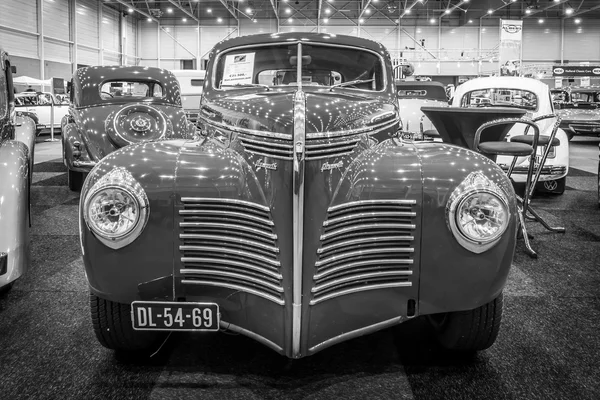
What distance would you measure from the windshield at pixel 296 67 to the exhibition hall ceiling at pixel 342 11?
2572 centimetres

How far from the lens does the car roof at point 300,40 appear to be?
3.27 meters

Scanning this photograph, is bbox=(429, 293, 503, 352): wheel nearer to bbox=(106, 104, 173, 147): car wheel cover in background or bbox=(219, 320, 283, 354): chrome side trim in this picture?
bbox=(219, 320, 283, 354): chrome side trim

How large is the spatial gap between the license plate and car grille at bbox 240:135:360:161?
669 millimetres

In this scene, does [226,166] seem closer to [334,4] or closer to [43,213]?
[43,213]

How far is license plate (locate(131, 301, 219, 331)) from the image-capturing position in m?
2.05

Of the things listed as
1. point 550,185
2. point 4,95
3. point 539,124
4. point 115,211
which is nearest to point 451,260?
point 115,211

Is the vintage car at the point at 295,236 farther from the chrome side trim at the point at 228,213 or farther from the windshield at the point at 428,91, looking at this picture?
the windshield at the point at 428,91

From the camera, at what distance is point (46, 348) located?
2.64 m

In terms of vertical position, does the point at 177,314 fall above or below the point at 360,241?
below

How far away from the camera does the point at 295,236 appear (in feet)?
6.64

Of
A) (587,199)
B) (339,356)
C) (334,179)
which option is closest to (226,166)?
(334,179)

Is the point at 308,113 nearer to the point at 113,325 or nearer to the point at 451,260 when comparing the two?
the point at 451,260

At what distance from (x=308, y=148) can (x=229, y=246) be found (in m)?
0.53

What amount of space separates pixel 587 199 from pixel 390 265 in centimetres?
609
